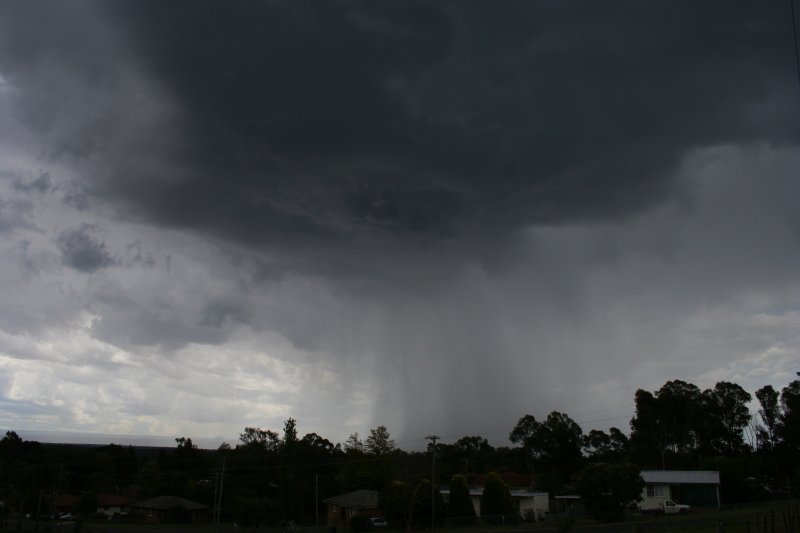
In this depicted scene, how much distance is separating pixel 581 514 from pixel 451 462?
8310 centimetres

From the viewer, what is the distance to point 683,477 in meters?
77.7

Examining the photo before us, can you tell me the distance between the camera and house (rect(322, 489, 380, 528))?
74938mm

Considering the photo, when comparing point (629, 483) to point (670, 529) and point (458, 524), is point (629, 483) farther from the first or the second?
point (458, 524)

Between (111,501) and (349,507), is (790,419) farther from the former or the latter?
(111,501)

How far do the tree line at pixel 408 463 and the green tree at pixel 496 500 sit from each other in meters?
0.24

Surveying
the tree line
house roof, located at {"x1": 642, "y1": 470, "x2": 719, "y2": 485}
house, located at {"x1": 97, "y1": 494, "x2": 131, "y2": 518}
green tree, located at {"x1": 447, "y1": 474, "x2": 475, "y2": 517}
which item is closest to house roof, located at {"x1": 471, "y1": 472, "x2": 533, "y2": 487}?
the tree line

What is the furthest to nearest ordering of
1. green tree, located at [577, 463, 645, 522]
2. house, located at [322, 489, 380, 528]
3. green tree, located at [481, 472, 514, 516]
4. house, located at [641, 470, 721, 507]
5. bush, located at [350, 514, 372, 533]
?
1. house, located at [641, 470, 721, 507]
2. house, located at [322, 489, 380, 528]
3. green tree, located at [481, 472, 514, 516]
4. bush, located at [350, 514, 372, 533]
5. green tree, located at [577, 463, 645, 522]

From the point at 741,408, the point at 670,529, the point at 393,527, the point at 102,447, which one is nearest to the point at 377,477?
the point at 393,527

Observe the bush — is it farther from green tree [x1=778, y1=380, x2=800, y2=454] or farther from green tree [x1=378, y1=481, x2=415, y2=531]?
green tree [x1=778, y1=380, x2=800, y2=454]

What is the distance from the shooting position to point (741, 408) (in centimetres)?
12256

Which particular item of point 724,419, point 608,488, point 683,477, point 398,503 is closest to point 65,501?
point 398,503

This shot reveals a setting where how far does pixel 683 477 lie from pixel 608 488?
27.7 metres

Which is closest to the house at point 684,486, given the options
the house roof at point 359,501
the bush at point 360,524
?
the house roof at point 359,501

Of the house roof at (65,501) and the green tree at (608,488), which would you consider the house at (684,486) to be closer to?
the green tree at (608,488)
